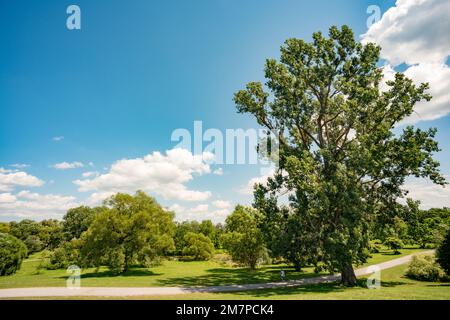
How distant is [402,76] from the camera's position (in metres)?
22.6

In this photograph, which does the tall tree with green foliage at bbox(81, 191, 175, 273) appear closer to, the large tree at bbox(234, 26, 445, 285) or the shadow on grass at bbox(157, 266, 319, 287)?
Result: the shadow on grass at bbox(157, 266, 319, 287)

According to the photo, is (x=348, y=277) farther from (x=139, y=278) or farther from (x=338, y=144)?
(x=139, y=278)

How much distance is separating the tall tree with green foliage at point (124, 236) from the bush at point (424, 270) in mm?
26060

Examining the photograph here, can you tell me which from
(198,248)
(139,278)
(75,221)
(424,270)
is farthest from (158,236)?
(75,221)

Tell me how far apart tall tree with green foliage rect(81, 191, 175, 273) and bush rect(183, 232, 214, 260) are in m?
33.2

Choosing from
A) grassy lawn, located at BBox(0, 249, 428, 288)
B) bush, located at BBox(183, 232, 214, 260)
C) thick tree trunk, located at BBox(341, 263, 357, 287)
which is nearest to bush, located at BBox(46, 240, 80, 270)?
grassy lawn, located at BBox(0, 249, 428, 288)

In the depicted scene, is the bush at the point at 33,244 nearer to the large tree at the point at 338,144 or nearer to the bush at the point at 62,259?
the bush at the point at 62,259

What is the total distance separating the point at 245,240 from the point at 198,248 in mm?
27662

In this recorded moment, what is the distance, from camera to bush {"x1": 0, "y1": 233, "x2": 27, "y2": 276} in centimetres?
2836

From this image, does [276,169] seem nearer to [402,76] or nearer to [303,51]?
[303,51]

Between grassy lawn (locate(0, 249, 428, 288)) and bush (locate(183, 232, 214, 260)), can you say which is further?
bush (locate(183, 232, 214, 260))

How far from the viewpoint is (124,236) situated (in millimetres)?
30156
